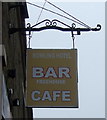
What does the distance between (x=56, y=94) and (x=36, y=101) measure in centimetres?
47

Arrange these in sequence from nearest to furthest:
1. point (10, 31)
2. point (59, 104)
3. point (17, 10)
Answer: point (59, 104) < point (10, 31) < point (17, 10)

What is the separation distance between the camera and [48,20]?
37.7 ft

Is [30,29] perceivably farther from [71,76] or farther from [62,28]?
[71,76]

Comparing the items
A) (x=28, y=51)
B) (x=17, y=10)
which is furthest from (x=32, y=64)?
(x=17, y=10)

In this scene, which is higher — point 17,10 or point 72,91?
point 17,10

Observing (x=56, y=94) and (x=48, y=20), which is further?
(x=48, y=20)

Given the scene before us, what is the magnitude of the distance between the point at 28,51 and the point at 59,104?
1381 mm

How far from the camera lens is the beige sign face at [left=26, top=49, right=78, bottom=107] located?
35.2 feet

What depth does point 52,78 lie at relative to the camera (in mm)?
10984

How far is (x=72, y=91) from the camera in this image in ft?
35.6

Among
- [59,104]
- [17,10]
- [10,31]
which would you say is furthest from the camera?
[17,10]

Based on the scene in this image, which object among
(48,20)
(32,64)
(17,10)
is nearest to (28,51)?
(32,64)

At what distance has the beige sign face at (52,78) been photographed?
422 inches

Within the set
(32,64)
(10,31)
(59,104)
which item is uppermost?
(10,31)
